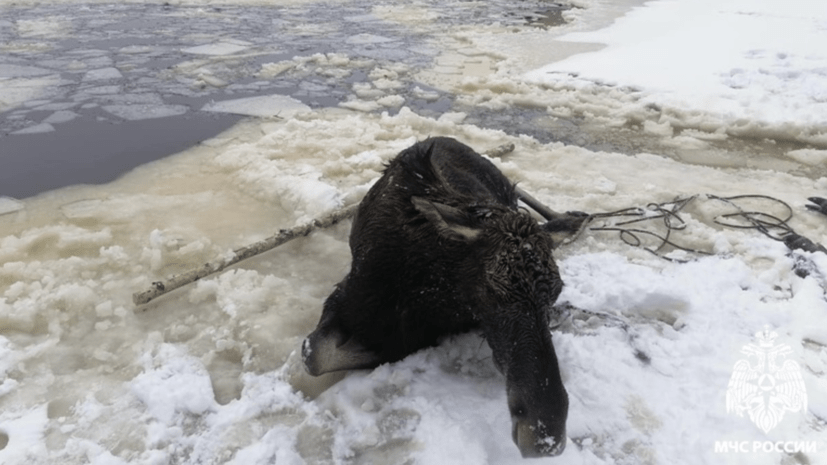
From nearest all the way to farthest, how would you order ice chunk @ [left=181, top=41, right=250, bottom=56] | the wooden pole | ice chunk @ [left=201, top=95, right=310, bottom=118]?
the wooden pole < ice chunk @ [left=201, top=95, right=310, bottom=118] < ice chunk @ [left=181, top=41, right=250, bottom=56]

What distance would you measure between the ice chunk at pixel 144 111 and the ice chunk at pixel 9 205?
263 centimetres

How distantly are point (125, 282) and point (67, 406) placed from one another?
1292 mm

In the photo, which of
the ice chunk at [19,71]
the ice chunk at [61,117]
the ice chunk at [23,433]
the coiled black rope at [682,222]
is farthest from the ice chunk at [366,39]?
the ice chunk at [23,433]

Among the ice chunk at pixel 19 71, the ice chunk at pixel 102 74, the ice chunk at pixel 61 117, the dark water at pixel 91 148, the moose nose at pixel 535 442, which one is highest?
the moose nose at pixel 535 442

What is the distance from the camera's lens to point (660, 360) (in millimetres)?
3266

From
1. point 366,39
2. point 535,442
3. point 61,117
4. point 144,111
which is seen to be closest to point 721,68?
point 366,39

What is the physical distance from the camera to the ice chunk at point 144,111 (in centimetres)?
768

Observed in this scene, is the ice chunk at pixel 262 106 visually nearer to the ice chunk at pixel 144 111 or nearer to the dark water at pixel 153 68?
the dark water at pixel 153 68

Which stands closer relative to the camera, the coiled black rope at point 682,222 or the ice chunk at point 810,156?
the coiled black rope at point 682,222

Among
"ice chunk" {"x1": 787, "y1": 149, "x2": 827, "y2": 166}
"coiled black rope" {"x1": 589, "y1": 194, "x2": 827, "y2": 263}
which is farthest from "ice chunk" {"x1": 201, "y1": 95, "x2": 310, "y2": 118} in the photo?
"ice chunk" {"x1": 787, "y1": 149, "x2": 827, "y2": 166}

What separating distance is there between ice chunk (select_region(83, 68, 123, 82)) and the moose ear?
28.7 feet

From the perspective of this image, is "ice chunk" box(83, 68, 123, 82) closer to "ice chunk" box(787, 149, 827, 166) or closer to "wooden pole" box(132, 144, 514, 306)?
"wooden pole" box(132, 144, 514, 306)

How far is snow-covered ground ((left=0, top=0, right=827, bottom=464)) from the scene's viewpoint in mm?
2828

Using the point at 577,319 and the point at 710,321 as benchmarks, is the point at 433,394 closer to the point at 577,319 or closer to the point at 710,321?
the point at 577,319
